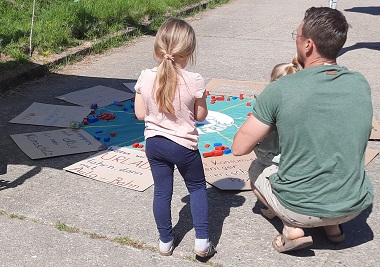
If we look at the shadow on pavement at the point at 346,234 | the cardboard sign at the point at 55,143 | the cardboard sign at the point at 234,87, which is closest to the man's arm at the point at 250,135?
the shadow on pavement at the point at 346,234

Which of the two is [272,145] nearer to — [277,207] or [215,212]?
[277,207]

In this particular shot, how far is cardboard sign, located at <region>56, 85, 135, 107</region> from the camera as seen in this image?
20.6ft

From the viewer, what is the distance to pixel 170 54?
3.38m

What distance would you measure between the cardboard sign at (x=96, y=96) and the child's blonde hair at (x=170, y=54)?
2.86m

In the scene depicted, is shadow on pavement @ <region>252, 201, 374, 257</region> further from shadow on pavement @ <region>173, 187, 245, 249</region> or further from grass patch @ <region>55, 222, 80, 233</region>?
grass patch @ <region>55, 222, 80, 233</region>

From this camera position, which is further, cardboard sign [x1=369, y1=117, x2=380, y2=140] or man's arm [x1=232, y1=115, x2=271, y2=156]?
cardboard sign [x1=369, y1=117, x2=380, y2=140]

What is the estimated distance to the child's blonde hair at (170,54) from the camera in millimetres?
3359

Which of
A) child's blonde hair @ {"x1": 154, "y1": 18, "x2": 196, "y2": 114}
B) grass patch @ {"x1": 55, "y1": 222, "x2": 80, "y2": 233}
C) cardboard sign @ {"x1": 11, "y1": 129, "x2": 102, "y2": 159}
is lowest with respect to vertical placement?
cardboard sign @ {"x1": 11, "y1": 129, "x2": 102, "y2": 159}

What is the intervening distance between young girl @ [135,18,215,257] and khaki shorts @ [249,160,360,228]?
343mm

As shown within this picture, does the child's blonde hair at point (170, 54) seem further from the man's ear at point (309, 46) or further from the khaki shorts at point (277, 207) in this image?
the khaki shorts at point (277, 207)

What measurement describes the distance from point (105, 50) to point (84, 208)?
4.59 m

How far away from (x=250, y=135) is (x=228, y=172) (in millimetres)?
1240

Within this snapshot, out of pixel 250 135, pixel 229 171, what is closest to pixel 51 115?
pixel 229 171

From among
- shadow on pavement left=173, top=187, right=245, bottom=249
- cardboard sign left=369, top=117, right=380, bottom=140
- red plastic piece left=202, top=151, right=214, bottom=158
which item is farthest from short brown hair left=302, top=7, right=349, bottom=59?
cardboard sign left=369, top=117, right=380, bottom=140
